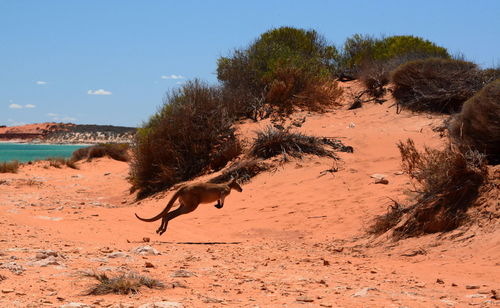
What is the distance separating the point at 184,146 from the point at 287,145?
3670 millimetres

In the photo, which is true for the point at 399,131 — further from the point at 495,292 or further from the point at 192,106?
the point at 495,292

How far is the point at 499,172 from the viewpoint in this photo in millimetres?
9039

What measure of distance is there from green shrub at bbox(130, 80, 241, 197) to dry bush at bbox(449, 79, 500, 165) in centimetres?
908

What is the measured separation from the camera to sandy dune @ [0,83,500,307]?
219 inches

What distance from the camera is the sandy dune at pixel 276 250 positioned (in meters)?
5.57

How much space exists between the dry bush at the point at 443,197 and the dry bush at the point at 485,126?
0.73m

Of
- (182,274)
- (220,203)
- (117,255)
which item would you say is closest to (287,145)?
(220,203)

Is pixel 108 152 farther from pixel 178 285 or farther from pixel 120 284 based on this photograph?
pixel 120 284

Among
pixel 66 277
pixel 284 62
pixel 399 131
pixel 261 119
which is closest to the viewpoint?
pixel 66 277

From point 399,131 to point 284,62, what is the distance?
7660 millimetres

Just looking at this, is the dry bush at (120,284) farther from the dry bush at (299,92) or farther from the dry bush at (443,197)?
the dry bush at (299,92)

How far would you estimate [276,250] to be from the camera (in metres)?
9.41

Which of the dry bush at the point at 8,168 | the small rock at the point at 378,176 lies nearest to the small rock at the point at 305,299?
the small rock at the point at 378,176

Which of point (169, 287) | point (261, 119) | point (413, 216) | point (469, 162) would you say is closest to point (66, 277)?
point (169, 287)
